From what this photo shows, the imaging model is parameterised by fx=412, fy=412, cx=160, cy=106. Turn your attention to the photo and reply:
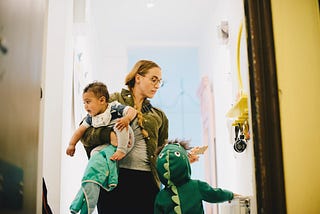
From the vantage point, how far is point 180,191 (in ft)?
4.65

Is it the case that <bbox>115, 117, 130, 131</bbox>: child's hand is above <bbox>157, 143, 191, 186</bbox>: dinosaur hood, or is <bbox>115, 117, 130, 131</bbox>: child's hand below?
above

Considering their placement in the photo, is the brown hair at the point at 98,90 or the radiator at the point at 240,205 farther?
the brown hair at the point at 98,90

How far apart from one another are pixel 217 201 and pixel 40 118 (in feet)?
2.16

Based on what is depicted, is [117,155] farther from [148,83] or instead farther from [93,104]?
[148,83]

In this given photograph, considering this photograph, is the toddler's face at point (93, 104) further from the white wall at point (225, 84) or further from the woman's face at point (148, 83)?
the white wall at point (225, 84)

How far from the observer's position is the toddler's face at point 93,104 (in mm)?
1616

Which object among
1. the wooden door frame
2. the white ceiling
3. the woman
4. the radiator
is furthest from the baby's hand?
the white ceiling

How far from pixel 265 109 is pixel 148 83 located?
0.67 metres

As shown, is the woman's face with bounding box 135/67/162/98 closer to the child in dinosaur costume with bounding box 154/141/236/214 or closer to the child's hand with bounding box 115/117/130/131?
the child's hand with bounding box 115/117/130/131

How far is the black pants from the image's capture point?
1531 millimetres

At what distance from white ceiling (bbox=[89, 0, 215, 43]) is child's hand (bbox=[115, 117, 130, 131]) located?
1.31 m

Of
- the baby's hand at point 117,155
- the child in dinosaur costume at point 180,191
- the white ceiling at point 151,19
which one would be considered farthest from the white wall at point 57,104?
the white ceiling at point 151,19

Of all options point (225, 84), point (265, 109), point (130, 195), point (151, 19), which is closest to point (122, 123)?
point (130, 195)

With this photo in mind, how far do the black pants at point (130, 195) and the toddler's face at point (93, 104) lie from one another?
0.81 feet
